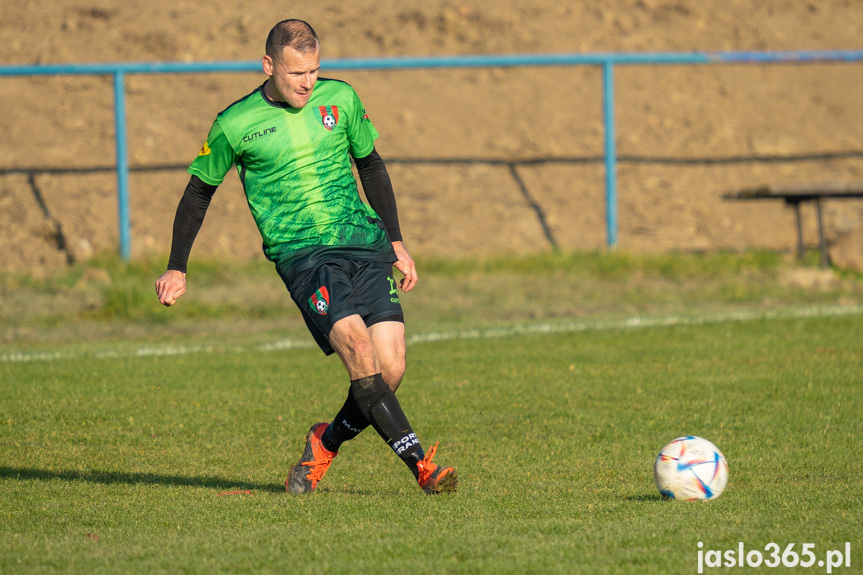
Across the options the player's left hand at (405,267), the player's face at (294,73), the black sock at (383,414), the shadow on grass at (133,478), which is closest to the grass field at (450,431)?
the shadow on grass at (133,478)

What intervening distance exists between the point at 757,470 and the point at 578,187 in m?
10.5

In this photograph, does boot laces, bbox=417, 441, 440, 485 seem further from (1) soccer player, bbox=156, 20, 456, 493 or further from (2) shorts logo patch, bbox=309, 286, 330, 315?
(2) shorts logo patch, bbox=309, 286, 330, 315

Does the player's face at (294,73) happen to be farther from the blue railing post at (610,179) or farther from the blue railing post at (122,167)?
the blue railing post at (610,179)

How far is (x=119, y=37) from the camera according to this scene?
55.2 ft

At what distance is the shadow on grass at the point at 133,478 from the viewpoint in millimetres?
5125

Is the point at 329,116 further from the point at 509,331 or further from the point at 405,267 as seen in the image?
the point at 509,331

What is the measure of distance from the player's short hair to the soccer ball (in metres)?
2.33

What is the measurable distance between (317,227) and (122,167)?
8957mm

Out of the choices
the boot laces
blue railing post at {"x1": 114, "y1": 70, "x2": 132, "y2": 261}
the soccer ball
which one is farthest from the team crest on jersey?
blue railing post at {"x1": 114, "y1": 70, "x2": 132, "y2": 261}

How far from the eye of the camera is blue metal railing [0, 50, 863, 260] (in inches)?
514

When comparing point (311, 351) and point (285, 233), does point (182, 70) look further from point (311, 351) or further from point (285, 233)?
point (285, 233)

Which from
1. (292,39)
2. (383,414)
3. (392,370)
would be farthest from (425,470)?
(292,39)

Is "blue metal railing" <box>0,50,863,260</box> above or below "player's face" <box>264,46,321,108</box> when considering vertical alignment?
above

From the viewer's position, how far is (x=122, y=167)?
13125 millimetres
